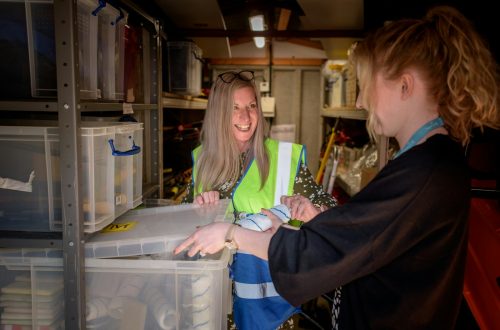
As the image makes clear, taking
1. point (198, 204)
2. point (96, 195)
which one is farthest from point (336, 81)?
point (96, 195)

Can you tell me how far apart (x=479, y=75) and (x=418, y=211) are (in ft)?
1.14

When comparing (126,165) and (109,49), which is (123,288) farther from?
(109,49)

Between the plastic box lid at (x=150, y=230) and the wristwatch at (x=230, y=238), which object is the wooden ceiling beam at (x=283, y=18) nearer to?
the plastic box lid at (x=150, y=230)

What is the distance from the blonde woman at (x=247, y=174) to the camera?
188cm

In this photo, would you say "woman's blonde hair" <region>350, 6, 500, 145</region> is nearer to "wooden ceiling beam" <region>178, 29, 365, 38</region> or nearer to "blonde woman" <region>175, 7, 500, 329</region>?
"blonde woman" <region>175, 7, 500, 329</region>

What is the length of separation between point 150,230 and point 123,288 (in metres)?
0.23

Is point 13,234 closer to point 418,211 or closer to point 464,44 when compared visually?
point 418,211

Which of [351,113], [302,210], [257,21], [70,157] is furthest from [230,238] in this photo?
[257,21]

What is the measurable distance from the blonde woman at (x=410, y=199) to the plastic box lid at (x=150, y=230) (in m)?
0.53

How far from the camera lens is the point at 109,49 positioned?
177 centimetres

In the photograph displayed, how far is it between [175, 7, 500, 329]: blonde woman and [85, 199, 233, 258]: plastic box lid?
0.53 metres

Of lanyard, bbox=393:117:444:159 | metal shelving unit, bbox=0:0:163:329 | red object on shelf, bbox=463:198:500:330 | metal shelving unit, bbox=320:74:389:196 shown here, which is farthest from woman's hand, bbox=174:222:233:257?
metal shelving unit, bbox=320:74:389:196

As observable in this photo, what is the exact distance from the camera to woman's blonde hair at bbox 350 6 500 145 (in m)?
0.96

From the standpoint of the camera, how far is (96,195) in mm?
1479
